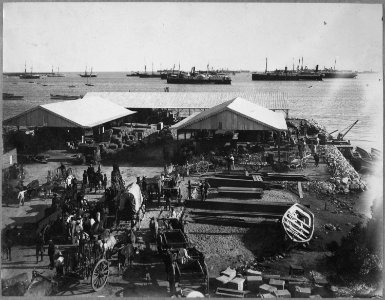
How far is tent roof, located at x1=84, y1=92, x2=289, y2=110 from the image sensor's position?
35.6 metres

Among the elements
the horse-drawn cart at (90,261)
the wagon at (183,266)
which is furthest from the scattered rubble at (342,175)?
the horse-drawn cart at (90,261)

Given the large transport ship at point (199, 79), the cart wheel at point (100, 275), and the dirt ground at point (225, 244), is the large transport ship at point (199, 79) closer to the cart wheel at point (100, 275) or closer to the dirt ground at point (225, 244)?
the dirt ground at point (225, 244)

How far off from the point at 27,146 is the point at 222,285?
18.5m

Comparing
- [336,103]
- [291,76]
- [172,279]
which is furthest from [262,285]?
[291,76]

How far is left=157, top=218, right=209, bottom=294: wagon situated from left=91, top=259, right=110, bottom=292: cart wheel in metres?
1.72

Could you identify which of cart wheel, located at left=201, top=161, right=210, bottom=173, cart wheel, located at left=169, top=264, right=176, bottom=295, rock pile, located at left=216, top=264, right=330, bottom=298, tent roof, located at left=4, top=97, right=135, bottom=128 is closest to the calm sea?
tent roof, located at left=4, top=97, right=135, bottom=128

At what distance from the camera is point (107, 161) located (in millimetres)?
24578

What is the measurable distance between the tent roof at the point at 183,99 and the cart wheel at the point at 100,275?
80.0ft

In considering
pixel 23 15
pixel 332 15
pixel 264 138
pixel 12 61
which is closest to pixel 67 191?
pixel 12 61

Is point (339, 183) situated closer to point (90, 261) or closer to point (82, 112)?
point (90, 261)

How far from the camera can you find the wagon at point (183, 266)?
1130cm

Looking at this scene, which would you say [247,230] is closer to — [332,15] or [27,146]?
[332,15]

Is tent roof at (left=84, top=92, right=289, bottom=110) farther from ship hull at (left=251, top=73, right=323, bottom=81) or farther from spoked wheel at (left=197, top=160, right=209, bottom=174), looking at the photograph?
ship hull at (left=251, top=73, right=323, bottom=81)

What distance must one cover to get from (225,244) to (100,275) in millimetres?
4784
